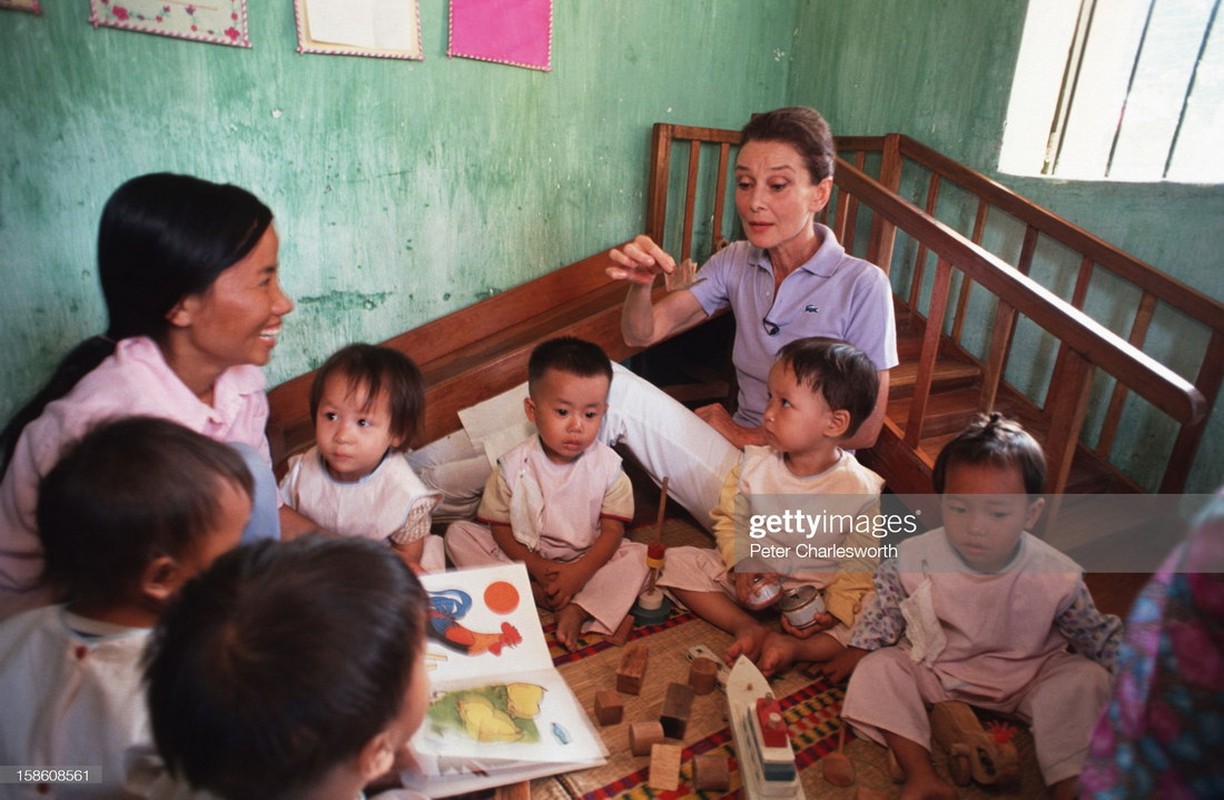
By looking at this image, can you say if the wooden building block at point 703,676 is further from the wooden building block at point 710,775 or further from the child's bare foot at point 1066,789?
the child's bare foot at point 1066,789

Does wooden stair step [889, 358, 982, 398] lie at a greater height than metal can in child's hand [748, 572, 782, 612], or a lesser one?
greater

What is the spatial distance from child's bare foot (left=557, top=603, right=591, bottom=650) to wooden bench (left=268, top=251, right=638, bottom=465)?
61 cm

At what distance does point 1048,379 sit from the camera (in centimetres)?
262

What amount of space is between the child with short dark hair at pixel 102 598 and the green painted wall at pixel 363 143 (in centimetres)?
123

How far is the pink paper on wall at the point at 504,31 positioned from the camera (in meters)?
2.28

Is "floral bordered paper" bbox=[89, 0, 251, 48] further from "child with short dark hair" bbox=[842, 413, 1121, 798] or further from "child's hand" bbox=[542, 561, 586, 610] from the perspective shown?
"child with short dark hair" bbox=[842, 413, 1121, 798]

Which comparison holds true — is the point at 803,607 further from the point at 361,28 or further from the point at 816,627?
the point at 361,28

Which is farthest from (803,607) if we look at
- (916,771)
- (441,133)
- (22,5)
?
(22,5)

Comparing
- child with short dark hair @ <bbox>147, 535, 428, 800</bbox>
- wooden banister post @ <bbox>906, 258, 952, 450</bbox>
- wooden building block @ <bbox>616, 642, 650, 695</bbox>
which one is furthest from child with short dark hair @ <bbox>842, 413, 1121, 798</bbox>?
child with short dark hair @ <bbox>147, 535, 428, 800</bbox>

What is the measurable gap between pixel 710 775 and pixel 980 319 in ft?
7.58

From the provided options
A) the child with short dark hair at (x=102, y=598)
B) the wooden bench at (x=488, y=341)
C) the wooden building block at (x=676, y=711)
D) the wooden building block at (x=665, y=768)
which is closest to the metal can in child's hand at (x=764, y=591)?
the wooden building block at (x=676, y=711)

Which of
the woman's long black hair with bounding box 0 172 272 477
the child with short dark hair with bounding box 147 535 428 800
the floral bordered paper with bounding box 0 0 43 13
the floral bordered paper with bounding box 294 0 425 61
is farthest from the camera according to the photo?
the floral bordered paper with bounding box 294 0 425 61

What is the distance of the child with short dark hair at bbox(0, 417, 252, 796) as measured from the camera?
2.89 ft

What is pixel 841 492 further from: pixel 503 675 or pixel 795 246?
pixel 503 675
